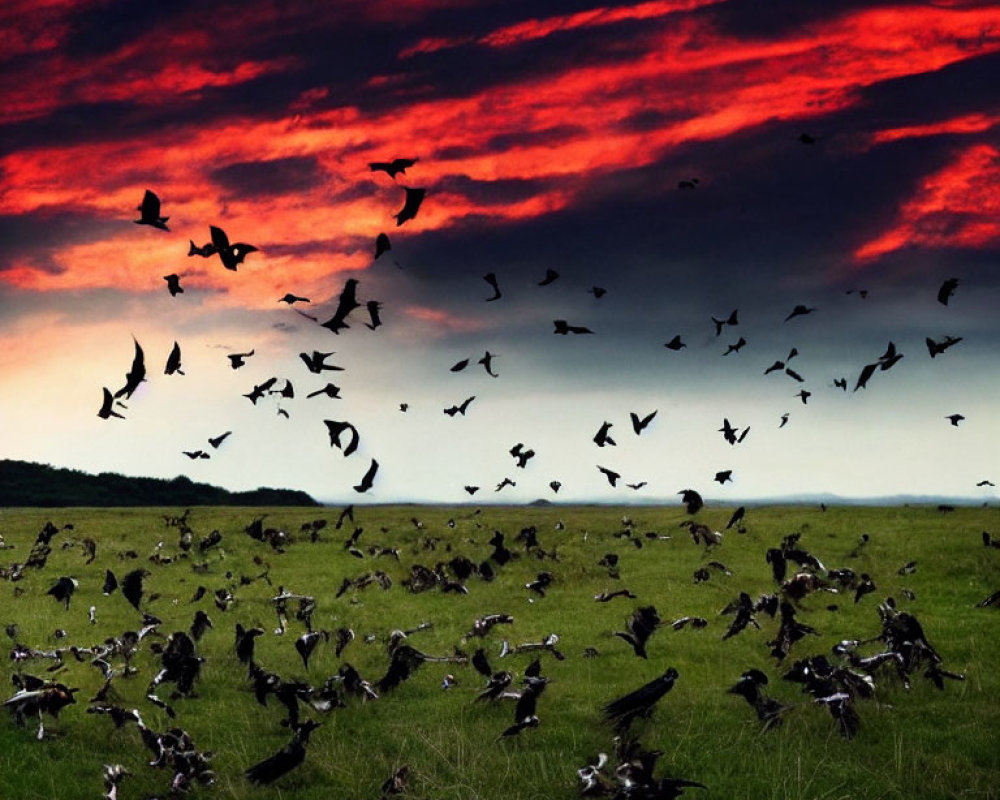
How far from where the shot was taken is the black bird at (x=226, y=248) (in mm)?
18297

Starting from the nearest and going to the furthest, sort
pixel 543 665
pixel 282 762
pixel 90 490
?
pixel 282 762
pixel 543 665
pixel 90 490

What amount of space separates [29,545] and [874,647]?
3994 cm

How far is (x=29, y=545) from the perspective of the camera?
48562mm

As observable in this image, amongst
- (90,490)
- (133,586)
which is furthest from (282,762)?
(90,490)

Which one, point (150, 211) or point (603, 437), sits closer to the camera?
point (150, 211)

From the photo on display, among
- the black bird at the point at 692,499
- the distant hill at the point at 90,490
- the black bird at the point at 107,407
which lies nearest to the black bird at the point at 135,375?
the black bird at the point at 107,407

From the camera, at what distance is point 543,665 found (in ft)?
76.5

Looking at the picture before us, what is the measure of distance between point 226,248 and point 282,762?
9134 mm

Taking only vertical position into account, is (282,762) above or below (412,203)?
below

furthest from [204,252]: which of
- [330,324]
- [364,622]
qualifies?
[364,622]

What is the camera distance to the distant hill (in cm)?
12225

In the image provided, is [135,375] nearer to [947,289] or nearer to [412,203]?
[412,203]

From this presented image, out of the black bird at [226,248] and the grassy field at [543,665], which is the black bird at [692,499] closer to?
the grassy field at [543,665]

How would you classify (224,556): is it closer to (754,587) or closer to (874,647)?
(754,587)
